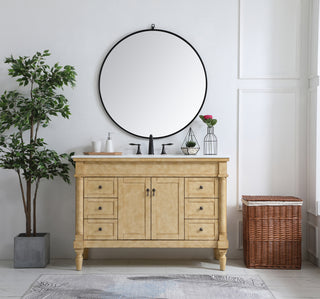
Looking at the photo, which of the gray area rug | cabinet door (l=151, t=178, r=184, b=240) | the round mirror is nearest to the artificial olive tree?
the round mirror

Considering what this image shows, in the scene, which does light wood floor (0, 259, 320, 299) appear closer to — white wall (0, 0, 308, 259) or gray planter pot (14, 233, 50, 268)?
gray planter pot (14, 233, 50, 268)

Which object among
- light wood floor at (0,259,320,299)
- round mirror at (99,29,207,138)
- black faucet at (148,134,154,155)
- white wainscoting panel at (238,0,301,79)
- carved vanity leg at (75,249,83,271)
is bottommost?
light wood floor at (0,259,320,299)

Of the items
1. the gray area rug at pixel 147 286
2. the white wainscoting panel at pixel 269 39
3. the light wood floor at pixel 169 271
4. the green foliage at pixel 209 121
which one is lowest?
the light wood floor at pixel 169 271

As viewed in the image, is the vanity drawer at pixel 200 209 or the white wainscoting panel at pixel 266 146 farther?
the white wainscoting panel at pixel 266 146

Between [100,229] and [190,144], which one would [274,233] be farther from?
[100,229]

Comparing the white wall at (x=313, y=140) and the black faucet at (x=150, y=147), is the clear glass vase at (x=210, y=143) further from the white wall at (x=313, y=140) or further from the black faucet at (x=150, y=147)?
the white wall at (x=313, y=140)

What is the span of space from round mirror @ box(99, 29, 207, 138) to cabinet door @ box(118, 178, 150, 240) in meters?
0.61

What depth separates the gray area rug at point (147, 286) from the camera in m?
2.71

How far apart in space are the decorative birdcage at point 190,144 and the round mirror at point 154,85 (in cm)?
10

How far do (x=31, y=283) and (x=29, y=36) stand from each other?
220cm

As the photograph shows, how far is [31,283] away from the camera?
2957 mm

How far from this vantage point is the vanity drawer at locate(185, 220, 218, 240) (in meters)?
3.21

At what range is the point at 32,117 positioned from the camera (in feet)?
11.1

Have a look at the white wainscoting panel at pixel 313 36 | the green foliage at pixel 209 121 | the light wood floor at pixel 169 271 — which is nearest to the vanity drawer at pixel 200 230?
the light wood floor at pixel 169 271
